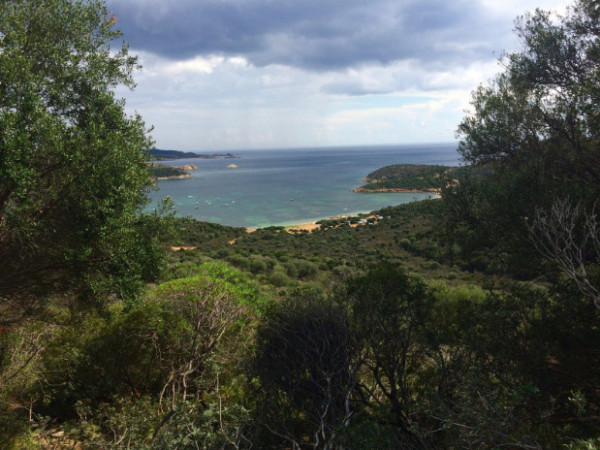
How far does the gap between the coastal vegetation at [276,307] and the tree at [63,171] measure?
35 millimetres

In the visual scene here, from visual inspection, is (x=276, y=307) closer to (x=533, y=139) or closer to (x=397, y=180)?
(x=533, y=139)

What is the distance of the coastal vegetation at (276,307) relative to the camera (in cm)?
497

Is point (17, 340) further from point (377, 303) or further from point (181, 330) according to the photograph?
point (377, 303)

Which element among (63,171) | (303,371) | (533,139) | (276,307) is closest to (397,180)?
(533,139)

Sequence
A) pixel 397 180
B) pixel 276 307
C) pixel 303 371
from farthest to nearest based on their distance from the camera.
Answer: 1. pixel 397 180
2. pixel 276 307
3. pixel 303 371

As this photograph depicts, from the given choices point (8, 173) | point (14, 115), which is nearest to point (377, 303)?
point (8, 173)

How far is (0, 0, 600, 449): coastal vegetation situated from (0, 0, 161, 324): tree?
4cm

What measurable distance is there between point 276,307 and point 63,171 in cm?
443

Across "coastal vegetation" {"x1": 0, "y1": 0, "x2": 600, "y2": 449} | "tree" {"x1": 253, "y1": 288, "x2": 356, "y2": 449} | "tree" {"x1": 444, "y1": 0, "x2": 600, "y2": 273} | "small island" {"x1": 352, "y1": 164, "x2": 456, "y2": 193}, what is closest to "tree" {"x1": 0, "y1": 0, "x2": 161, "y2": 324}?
"coastal vegetation" {"x1": 0, "y1": 0, "x2": 600, "y2": 449}

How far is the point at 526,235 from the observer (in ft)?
21.5

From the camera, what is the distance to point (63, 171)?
5711mm

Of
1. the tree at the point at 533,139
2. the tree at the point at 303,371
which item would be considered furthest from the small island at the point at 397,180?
the tree at the point at 303,371

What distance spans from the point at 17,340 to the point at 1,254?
2303mm

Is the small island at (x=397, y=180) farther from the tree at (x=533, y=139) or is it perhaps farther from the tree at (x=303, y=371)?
the tree at (x=303, y=371)
